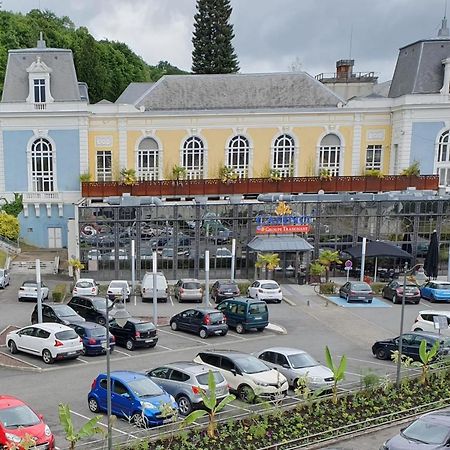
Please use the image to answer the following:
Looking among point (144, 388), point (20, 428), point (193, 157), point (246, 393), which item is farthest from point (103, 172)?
point (20, 428)

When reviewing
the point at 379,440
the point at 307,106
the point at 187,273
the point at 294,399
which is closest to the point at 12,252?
the point at 187,273

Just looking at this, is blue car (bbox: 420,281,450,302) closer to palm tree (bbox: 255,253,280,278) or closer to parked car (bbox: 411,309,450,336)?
parked car (bbox: 411,309,450,336)

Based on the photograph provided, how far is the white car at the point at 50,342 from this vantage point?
1967cm

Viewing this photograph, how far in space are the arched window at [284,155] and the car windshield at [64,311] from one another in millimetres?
26002

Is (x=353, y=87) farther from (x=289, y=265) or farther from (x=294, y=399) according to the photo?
(x=294, y=399)

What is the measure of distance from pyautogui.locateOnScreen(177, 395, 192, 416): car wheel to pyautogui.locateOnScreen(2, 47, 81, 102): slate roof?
32.4 metres

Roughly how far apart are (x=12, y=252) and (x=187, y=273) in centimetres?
1333

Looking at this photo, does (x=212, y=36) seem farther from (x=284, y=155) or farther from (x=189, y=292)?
(x=189, y=292)

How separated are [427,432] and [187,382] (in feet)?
20.6

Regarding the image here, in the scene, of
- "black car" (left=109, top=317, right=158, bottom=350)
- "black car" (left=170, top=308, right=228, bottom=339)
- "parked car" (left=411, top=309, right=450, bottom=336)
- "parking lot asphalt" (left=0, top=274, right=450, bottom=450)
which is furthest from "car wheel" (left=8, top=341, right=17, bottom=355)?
"parked car" (left=411, top=309, right=450, bottom=336)

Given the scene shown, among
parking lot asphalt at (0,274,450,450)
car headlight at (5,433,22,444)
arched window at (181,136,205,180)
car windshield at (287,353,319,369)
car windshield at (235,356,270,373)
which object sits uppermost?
arched window at (181,136,205,180)

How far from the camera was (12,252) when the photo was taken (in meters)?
40.5

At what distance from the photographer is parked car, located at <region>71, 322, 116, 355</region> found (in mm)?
20953

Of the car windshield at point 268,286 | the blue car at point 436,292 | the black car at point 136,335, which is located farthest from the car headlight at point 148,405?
the blue car at point 436,292
